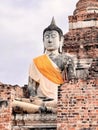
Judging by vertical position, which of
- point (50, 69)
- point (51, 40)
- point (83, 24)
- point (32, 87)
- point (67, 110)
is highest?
point (83, 24)

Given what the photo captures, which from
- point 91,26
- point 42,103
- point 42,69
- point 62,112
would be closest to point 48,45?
point 42,69

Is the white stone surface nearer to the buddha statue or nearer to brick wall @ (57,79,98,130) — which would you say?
the buddha statue

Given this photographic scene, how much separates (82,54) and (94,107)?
10061mm

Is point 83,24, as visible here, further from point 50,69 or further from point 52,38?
point 50,69

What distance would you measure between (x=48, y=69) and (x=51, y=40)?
1.20 meters

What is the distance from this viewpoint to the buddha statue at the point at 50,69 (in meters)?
12.2

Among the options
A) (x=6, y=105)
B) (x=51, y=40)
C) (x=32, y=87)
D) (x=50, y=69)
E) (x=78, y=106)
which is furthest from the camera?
(x=51, y=40)

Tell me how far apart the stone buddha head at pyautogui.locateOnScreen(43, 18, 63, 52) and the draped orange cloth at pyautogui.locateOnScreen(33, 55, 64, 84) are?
1.89 feet

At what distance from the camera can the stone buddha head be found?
13.4 metres

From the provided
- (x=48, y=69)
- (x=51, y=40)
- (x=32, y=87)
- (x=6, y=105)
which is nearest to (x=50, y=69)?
(x=48, y=69)

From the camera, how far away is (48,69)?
12445mm

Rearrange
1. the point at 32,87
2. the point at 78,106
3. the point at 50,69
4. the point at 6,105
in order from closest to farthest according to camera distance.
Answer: the point at 78,106, the point at 6,105, the point at 50,69, the point at 32,87

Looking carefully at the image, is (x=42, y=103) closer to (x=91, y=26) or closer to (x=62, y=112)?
(x=62, y=112)

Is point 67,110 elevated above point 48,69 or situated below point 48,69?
below
